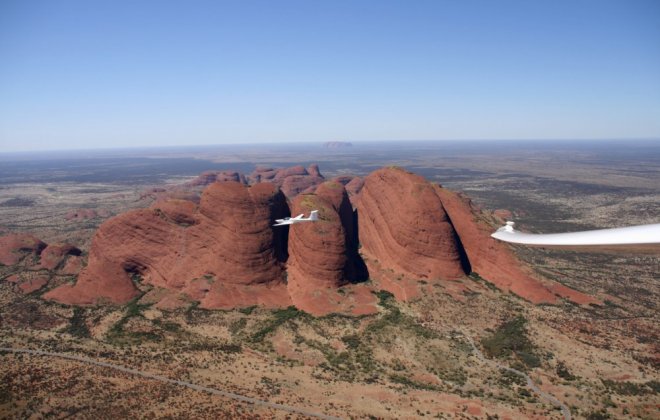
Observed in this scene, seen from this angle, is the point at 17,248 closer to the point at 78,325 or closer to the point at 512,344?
the point at 78,325

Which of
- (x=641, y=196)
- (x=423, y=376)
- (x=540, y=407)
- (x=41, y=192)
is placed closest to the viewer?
(x=540, y=407)

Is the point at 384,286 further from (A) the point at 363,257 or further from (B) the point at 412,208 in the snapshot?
(B) the point at 412,208

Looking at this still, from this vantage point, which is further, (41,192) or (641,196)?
(41,192)

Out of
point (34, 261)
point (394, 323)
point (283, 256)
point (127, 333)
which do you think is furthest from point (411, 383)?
point (34, 261)

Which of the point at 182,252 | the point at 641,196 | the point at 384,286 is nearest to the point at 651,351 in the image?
the point at 384,286

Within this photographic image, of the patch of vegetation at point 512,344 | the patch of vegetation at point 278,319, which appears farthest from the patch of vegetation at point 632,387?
the patch of vegetation at point 278,319
